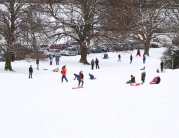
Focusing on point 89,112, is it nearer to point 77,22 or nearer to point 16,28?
point 16,28

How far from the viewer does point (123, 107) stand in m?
15.0

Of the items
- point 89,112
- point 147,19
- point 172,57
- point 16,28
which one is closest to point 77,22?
point 16,28

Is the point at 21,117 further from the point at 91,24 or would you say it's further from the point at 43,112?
the point at 91,24

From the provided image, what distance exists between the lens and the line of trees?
1209 inches

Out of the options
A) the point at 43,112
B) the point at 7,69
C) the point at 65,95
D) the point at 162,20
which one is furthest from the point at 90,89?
the point at 162,20

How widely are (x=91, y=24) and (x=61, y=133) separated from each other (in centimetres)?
2654

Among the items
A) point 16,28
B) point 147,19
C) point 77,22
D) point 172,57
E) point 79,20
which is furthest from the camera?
point 147,19

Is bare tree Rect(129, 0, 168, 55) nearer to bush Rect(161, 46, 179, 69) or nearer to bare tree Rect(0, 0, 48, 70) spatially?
bush Rect(161, 46, 179, 69)

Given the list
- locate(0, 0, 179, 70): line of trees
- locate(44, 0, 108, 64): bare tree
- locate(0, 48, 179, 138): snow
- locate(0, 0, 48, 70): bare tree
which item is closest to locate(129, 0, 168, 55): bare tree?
locate(0, 0, 179, 70): line of trees

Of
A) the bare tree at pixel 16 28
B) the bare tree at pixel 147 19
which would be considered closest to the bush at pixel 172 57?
the bare tree at pixel 147 19

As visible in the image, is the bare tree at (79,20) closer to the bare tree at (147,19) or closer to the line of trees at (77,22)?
the line of trees at (77,22)

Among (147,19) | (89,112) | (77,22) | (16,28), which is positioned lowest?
(89,112)

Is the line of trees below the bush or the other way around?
the other way around

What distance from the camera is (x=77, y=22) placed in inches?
1471
